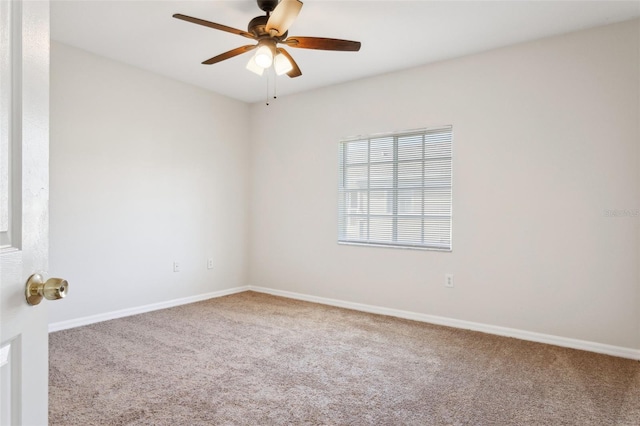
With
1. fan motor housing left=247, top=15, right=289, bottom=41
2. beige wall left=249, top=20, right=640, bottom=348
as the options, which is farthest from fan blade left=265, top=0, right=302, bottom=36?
beige wall left=249, top=20, right=640, bottom=348

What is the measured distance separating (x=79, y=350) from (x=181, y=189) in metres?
1.97

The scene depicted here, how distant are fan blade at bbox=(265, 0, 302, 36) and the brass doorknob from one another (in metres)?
1.86

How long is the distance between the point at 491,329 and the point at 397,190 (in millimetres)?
1529

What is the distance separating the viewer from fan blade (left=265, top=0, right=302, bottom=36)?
84.7 inches

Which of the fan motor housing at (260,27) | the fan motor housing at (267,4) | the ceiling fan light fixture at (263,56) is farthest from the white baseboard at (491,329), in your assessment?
the fan motor housing at (267,4)

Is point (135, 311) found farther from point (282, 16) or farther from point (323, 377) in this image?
point (282, 16)

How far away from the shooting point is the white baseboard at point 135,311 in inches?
134

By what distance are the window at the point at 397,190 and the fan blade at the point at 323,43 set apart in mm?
1508

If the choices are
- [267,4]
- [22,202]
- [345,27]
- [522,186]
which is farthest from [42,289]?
[522,186]

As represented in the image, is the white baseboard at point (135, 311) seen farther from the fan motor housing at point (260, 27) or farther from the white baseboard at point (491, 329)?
the fan motor housing at point (260, 27)

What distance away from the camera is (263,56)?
262cm

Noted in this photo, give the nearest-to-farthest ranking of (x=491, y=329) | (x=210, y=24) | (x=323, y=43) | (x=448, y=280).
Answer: (x=210, y=24), (x=323, y=43), (x=491, y=329), (x=448, y=280)

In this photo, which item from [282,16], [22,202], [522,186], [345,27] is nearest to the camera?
[22,202]

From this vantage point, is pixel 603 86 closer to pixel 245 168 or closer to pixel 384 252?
pixel 384 252
